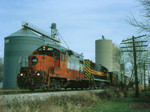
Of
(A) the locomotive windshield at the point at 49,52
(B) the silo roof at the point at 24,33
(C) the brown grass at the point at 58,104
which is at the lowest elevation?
(C) the brown grass at the point at 58,104

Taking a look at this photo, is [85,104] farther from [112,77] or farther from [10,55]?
[10,55]

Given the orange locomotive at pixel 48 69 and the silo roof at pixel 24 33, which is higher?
the silo roof at pixel 24 33

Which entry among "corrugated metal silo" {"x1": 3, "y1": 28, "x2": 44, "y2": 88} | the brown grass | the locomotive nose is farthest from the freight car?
"corrugated metal silo" {"x1": 3, "y1": 28, "x2": 44, "y2": 88}

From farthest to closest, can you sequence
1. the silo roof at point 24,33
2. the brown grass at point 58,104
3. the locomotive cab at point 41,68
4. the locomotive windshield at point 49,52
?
the silo roof at point 24,33 → the locomotive windshield at point 49,52 → the locomotive cab at point 41,68 → the brown grass at point 58,104

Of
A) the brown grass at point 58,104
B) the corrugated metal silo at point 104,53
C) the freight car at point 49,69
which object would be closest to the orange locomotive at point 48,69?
the freight car at point 49,69

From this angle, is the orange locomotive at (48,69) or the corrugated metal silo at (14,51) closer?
the orange locomotive at (48,69)

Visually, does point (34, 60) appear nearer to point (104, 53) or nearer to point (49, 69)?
point (49, 69)

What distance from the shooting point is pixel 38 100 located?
9867 millimetres

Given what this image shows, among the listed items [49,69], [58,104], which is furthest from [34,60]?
[58,104]

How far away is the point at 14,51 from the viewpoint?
4762 centimetres

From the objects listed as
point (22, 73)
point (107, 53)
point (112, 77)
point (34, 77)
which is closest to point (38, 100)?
point (34, 77)

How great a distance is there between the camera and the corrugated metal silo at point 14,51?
47156 millimetres

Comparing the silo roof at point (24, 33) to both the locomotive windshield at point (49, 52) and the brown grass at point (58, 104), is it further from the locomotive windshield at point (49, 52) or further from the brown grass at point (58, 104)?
the brown grass at point (58, 104)

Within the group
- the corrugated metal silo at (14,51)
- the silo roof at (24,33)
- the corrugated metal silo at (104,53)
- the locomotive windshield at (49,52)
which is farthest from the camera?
the corrugated metal silo at (104,53)
